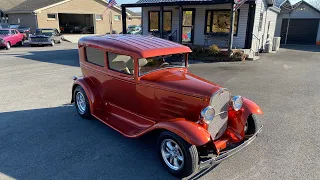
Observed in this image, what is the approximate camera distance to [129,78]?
171 inches

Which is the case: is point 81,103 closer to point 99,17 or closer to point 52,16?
point 52,16

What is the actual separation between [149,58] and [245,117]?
1.98m

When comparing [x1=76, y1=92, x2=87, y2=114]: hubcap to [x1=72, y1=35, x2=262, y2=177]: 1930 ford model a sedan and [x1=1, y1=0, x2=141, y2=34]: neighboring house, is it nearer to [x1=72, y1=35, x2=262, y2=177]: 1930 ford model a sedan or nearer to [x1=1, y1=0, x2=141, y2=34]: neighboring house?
[x1=72, y1=35, x2=262, y2=177]: 1930 ford model a sedan

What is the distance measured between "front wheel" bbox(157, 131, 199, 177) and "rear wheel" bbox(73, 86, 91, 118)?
2.37 m

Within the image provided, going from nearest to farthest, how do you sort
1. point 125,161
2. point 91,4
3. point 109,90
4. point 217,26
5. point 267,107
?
point 125,161
point 109,90
point 267,107
point 217,26
point 91,4

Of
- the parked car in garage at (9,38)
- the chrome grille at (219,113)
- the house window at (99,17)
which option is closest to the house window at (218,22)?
the chrome grille at (219,113)

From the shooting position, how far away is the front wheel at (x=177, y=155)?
3.29m

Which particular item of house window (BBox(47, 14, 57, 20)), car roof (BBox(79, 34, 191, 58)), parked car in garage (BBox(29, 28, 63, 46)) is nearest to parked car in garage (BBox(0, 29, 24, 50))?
parked car in garage (BBox(29, 28, 63, 46))

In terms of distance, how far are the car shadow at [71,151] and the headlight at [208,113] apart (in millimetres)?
1034

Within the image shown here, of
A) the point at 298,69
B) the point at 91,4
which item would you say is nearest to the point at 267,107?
the point at 298,69

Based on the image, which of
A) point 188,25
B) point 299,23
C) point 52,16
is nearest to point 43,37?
point 52,16

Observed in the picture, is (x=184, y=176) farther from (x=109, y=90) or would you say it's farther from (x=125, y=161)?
(x=109, y=90)

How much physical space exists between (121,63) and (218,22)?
12.5 meters

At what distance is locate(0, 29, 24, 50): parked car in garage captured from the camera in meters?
17.7
